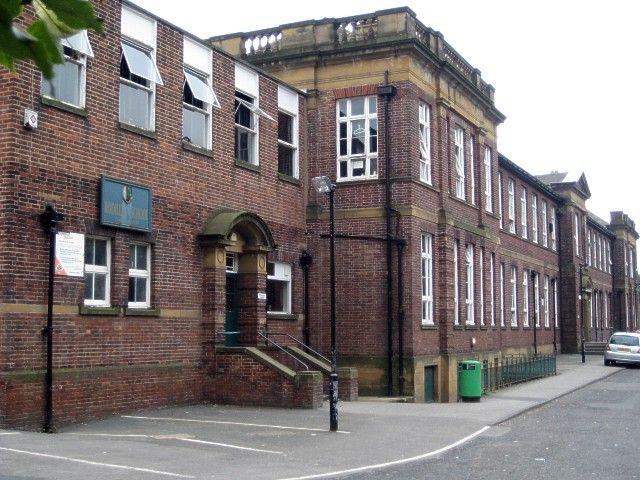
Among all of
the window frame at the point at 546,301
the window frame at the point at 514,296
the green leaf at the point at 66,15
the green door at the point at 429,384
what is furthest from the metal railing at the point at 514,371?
the green leaf at the point at 66,15

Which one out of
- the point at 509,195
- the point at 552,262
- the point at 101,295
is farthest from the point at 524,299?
the point at 101,295

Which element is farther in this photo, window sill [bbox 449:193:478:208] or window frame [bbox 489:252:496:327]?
window frame [bbox 489:252:496:327]

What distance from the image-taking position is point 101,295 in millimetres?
16547

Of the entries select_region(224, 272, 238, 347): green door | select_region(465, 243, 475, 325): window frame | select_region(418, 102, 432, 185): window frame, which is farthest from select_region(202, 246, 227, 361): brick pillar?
select_region(465, 243, 475, 325): window frame

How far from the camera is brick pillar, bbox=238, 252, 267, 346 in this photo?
68.5 ft

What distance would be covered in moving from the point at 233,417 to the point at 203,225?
4.53 meters

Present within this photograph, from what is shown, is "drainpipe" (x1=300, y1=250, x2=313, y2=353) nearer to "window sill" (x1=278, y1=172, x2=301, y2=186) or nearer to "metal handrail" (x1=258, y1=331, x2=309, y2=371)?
"window sill" (x1=278, y1=172, x2=301, y2=186)

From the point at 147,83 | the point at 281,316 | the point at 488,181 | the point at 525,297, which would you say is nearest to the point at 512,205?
the point at 525,297

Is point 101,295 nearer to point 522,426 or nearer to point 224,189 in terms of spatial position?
point 224,189

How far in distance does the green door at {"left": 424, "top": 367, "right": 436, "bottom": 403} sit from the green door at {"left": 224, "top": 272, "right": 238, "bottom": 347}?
5.98 m

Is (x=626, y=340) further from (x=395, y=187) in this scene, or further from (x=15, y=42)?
(x=15, y=42)

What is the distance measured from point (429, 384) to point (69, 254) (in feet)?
40.3

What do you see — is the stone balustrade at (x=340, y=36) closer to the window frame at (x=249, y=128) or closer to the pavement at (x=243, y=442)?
the window frame at (x=249, y=128)

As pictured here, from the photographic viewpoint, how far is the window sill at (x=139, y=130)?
1714cm
